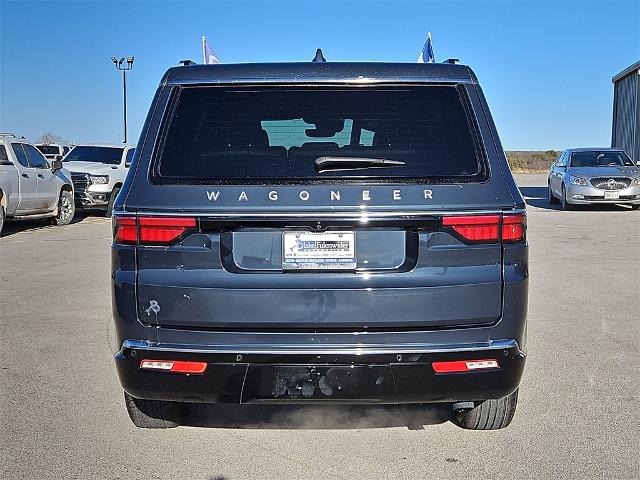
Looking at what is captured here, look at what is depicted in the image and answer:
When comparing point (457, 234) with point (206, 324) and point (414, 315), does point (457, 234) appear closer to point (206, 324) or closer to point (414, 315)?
point (414, 315)

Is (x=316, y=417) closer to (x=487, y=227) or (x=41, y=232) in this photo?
(x=487, y=227)

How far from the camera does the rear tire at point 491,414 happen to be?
4.07 metres

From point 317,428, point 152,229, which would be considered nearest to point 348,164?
point 152,229

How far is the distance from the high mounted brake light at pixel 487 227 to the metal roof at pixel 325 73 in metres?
0.69

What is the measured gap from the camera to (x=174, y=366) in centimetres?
348

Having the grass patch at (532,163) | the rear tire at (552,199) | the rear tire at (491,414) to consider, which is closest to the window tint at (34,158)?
the rear tire at (491,414)

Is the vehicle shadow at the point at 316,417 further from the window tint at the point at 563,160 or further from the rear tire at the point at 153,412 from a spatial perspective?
the window tint at the point at 563,160

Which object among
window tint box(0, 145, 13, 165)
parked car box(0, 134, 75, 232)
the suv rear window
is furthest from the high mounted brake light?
window tint box(0, 145, 13, 165)

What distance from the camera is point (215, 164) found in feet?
11.6

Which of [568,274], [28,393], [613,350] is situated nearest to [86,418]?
[28,393]

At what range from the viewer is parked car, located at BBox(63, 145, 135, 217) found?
59.2ft

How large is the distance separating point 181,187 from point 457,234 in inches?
48.7

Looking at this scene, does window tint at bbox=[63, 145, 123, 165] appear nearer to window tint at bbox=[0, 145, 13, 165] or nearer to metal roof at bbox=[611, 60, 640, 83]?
window tint at bbox=[0, 145, 13, 165]

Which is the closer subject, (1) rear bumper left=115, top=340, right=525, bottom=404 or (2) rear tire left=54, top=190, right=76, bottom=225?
(1) rear bumper left=115, top=340, right=525, bottom=404
